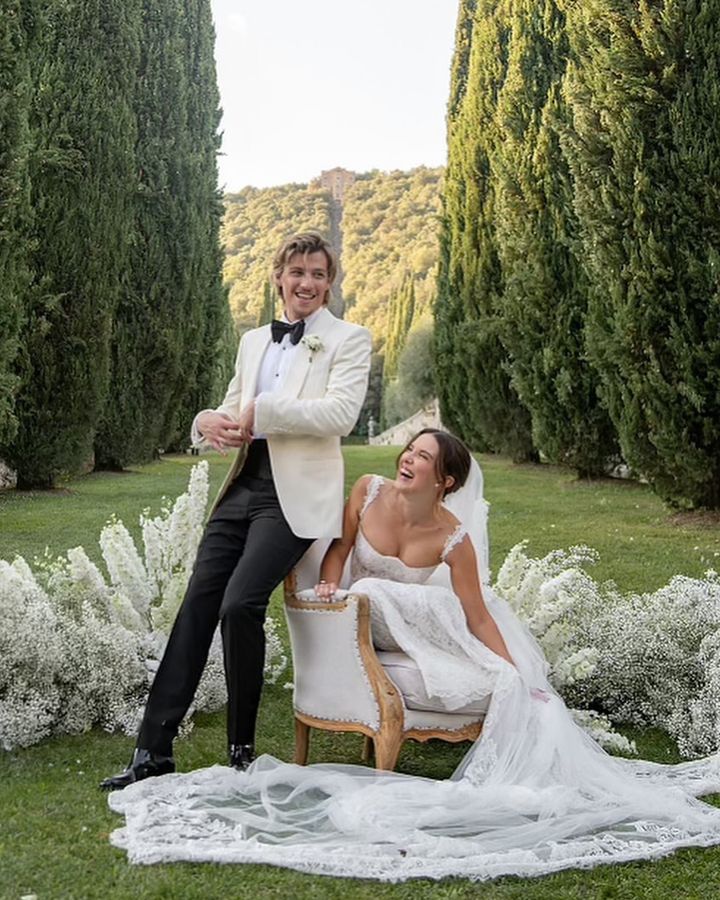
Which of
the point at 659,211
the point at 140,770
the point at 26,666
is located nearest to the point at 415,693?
the point at 140,770

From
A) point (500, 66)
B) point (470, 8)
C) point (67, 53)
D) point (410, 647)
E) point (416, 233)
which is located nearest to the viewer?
point (410, 647)

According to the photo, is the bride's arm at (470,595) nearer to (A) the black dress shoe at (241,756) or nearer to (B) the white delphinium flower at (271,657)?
(A) the black dress shoe at (241,756)

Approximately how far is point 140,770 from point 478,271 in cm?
1494

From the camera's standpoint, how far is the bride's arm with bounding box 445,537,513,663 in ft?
12.8

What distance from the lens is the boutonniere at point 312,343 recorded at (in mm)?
3869

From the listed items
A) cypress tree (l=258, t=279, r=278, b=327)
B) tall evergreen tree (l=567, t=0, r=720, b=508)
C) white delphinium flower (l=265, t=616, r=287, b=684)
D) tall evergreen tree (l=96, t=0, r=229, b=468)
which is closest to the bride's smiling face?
white delphinium flower (l=265, t=616, r=287, b=684)

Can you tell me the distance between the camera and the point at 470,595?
392cm

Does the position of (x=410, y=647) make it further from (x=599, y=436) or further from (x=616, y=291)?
(x=599, y=436)

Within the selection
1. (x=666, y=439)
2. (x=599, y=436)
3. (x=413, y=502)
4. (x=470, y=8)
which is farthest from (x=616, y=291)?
(x=470, y=8)

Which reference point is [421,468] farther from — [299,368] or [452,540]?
[299,368]

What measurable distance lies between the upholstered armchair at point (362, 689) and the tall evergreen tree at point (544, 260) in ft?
33.1

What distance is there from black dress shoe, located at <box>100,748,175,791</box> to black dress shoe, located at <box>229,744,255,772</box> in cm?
22

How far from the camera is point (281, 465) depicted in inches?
149

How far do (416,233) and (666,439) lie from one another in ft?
185
